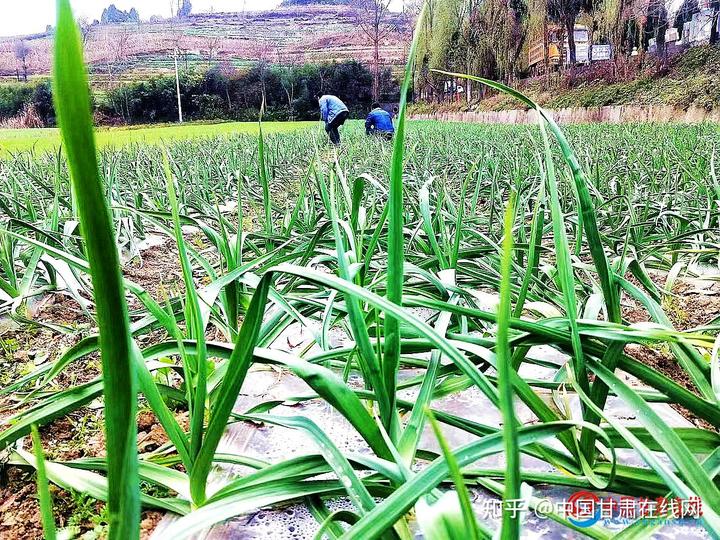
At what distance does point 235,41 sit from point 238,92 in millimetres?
13727

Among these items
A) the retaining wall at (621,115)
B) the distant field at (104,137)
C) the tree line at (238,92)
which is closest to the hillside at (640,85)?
the retaining wall at (621,115)

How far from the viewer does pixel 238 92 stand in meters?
19.6

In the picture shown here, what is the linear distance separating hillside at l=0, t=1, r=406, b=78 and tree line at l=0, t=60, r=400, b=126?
1402mm

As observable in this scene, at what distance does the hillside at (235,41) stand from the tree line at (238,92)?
4.60 ft

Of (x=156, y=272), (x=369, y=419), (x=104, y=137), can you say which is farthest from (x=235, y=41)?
(x=369, y=419)

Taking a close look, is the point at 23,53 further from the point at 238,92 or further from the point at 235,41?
the point at 235,41

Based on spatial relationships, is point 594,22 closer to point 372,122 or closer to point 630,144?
point 372,122

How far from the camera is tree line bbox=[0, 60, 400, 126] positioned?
52.9ft

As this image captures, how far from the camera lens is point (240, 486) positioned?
412 mm

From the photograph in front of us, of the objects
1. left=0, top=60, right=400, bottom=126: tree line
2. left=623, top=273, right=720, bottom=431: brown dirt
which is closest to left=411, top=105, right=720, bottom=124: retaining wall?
left=0, top=60, right=400, bottom=126: tree line

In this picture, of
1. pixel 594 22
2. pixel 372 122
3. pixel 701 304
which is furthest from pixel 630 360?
pixel 594 22

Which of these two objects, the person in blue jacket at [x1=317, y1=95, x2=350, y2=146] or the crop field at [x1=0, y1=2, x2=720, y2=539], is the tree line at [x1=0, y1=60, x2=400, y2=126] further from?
the crop field at [x1=0, y1=2, x2=720, y2=539]

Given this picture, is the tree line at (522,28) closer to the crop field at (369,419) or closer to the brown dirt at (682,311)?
the brown dirt at (682,311)

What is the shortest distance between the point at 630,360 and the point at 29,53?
18166 millimetres
